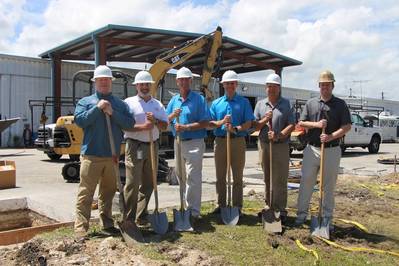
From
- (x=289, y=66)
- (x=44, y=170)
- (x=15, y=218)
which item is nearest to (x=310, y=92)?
(x=289, y=66)

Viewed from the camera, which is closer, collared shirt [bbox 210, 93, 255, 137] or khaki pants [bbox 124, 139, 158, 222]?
khaki pants [bbox 124, 139, 158, 222]

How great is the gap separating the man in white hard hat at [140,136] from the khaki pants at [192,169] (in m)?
0.51

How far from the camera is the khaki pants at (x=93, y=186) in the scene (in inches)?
235

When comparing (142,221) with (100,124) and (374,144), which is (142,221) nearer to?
(100,124)

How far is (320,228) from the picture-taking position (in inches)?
247

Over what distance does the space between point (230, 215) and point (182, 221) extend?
746mm

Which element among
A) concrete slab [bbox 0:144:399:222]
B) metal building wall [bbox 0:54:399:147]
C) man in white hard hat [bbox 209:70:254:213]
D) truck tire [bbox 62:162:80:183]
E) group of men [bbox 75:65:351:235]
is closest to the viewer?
group of men [bbox 75:65:351:235]

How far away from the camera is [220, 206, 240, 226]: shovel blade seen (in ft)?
22.1

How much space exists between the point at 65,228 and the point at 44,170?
854cm

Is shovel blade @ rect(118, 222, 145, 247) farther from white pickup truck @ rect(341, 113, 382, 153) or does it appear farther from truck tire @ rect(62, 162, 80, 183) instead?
white pickup truck @ rect(341, 113, 382, 153)

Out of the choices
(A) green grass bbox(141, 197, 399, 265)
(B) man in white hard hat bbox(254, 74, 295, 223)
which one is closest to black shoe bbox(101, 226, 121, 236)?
(A) green grass bbox(141, 197, 399, 265)

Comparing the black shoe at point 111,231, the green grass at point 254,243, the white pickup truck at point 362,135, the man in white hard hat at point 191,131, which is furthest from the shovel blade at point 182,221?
the white pickup truck at point 362,135

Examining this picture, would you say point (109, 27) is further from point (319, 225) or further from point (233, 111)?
point (319, 225)

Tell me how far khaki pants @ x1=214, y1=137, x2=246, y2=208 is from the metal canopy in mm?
15005
